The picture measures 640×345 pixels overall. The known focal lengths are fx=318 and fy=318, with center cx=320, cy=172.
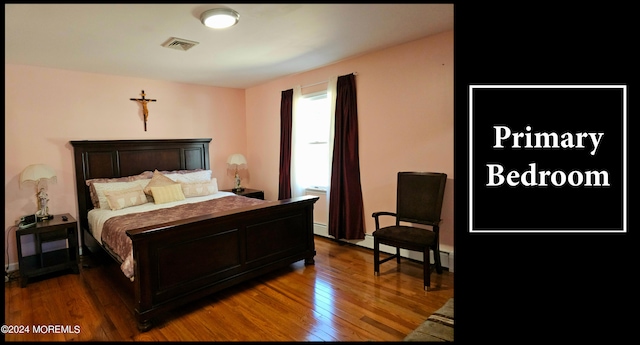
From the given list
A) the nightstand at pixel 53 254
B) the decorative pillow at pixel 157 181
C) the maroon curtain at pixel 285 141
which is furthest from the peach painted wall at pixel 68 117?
the maroon curtain at pixel 285 141

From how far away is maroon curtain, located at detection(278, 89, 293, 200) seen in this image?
4367 mm

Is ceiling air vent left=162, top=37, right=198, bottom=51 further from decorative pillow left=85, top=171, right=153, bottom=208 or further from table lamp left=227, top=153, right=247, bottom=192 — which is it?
table lamp left=227, top=153, right=247, bottom=192

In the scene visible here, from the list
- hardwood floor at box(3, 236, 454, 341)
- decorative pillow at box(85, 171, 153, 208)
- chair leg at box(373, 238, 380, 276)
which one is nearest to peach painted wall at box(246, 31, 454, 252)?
chair leg at box(373, 238, 380, 276)

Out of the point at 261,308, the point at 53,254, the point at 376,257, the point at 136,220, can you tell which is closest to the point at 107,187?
the point at 53,254

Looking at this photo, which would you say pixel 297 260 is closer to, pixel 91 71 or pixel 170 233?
pixel 170 233

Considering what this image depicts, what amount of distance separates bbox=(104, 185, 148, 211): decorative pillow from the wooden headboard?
51 cm

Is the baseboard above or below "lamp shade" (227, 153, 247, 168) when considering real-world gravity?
below

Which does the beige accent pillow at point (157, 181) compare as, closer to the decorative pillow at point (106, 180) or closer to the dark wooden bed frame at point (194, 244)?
the decorative pillow at point (106, 180)

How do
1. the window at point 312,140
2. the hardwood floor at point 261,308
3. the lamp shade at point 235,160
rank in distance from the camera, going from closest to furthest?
the hardwood floor at point 261,308, the window at point 312,140, the lamp shade at point 235,160

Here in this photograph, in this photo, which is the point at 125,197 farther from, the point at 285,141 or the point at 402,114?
the point at 402,114

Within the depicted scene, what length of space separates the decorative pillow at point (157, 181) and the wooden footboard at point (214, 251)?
155 cm

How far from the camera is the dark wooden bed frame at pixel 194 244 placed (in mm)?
2163
